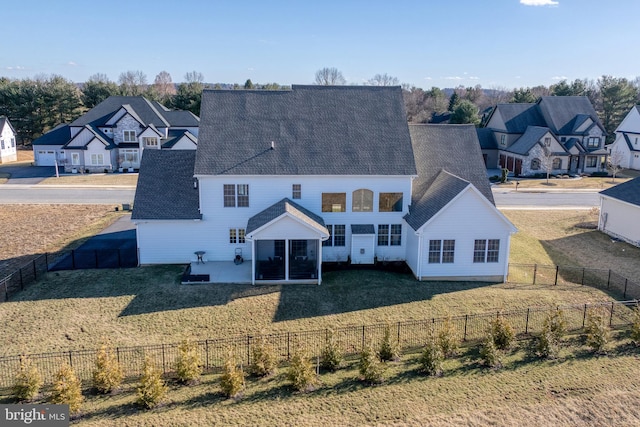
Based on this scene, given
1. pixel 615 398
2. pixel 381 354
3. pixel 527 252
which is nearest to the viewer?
pixel 615 398

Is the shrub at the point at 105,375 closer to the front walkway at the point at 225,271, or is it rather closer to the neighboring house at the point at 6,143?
the front walkway at the point at 225,271

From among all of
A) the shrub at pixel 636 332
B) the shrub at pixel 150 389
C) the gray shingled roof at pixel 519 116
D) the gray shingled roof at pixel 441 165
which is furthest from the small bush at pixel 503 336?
the gray shingled roof at pixel 519 116

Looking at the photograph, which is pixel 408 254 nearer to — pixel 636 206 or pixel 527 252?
pixel 527 252

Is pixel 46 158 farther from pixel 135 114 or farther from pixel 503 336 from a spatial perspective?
pixel 503 336

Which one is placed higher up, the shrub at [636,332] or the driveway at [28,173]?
the driveway at [28,173]

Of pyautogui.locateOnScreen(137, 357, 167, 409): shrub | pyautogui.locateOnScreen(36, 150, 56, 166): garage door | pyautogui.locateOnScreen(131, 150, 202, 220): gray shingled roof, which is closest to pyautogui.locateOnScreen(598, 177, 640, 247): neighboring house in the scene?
pyautogui.locateOnScreen(131, 150, 202, 220): gray shingled roof

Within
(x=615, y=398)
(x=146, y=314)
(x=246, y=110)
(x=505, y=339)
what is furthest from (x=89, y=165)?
(x=615, y=398)

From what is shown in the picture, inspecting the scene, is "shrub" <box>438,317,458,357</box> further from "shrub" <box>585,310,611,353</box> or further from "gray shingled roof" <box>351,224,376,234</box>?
"gray shingled roof" <box>351,224,376,234</box>

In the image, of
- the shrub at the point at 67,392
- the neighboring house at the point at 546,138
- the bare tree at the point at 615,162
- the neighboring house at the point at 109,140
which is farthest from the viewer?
the neighboring house at the point at 546,138
